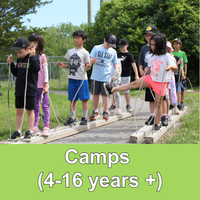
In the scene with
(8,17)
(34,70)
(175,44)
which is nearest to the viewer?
(34,70)

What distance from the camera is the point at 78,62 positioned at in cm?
489

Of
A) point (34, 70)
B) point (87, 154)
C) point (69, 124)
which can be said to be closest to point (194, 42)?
point (69, 124)

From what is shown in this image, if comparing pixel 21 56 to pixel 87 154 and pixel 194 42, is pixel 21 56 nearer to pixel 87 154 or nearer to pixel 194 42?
pixel 87 154

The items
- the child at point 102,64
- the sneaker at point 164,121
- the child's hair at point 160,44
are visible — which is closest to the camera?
the child's hair at point 160,44

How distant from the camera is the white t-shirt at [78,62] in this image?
16.0 feet

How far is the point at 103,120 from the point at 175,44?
8.93ft

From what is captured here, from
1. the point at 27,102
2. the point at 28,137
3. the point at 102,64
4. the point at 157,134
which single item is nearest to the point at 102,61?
the point at 102,64

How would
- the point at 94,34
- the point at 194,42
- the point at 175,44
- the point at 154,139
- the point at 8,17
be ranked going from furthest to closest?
the point at 94,34 → the point at 8,17 → the point at 194,42 → the point at 175,44 → the point at 154,139

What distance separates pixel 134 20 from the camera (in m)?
13.3

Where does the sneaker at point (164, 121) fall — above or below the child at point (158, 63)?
below

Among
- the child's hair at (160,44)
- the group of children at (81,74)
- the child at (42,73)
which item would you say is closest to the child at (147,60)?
the group of children at (81,74)

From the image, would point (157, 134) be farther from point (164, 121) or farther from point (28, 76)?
point (28, 76)

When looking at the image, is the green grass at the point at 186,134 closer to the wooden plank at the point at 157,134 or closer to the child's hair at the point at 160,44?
the wooden plank at the point at 157,134

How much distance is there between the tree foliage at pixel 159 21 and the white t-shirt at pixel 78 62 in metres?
7.80
